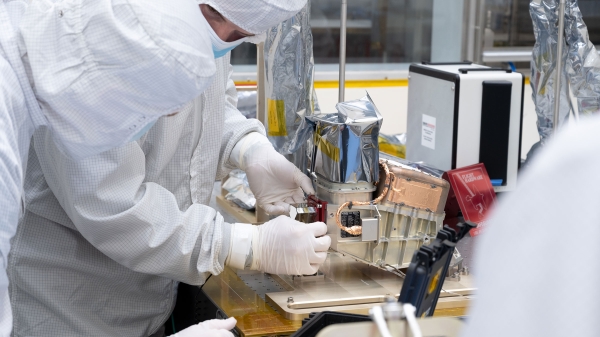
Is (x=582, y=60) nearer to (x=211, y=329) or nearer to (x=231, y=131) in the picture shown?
(x=231, y=131)

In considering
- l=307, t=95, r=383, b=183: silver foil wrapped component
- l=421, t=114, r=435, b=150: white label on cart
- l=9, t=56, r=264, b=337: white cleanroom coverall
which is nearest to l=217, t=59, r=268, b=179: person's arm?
Result: l=9, t=56, r=264, b=337: white cleanroom coverall

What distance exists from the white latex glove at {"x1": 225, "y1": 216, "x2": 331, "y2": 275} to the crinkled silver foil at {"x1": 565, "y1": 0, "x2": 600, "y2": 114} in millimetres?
1028

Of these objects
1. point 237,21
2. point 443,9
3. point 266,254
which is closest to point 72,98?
point 237,21

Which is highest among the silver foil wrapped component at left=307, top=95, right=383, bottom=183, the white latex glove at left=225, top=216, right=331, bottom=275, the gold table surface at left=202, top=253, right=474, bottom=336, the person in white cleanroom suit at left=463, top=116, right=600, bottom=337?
the person in white cleanroom suit at left=463, top=116, right=600, bottom=337

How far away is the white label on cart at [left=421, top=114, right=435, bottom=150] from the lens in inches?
77.0

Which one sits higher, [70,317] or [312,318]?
[312,318]

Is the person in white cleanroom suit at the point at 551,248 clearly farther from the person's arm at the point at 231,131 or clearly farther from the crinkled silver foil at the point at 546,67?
the crinkled silver foil at the point at 546,67

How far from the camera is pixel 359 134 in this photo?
55.2 inches

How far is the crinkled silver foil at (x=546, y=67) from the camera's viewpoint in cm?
199

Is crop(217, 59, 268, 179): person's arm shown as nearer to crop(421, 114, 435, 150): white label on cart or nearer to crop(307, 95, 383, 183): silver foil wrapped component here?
crop(307, 95, 383, 183): silver foil wrapped component

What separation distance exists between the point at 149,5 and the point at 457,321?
24.1 inches

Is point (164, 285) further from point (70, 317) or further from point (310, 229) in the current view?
point (310, 229)

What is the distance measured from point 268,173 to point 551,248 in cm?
124

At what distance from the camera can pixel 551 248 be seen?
18.1 inches
